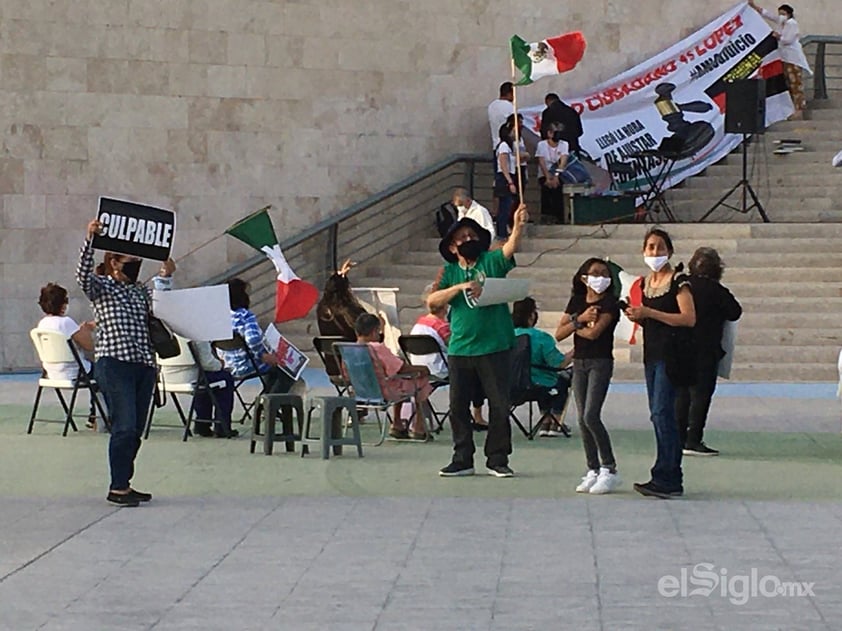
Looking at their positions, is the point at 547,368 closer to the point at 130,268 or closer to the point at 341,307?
the point at 341,307

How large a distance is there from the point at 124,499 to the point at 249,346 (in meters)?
3.57

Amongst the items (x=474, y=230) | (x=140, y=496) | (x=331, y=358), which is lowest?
(x=140, y=496)

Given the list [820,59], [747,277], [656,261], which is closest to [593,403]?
[656,261]

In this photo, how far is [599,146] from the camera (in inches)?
872

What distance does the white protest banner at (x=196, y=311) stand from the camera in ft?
33.9

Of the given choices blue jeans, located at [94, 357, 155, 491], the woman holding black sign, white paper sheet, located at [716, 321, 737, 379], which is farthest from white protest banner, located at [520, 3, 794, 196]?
blue jeans, located at [94, 357, 155, 491]

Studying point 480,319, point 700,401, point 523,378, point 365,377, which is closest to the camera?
point 480,319

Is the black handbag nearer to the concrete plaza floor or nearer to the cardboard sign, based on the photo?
the cardboard sign

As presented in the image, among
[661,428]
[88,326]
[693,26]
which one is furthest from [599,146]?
[661,428]

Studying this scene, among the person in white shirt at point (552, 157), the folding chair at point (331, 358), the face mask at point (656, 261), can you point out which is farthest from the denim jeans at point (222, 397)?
the person in white shirt at point (552, 157)

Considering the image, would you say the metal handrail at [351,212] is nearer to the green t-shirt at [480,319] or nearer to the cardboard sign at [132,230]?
the green t-shirt at [480,319]

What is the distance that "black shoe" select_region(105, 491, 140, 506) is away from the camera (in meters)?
9.64

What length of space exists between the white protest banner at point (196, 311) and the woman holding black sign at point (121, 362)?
0.36 metres

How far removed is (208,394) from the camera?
13188 millimetres
